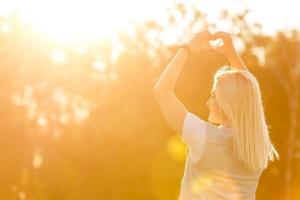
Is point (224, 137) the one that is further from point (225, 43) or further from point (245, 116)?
point (225, 43)

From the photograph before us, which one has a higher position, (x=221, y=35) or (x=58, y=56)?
(x=58, y=56)

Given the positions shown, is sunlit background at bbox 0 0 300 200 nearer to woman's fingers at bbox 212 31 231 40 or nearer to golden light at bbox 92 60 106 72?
golden light at bbox 92 60 106 72

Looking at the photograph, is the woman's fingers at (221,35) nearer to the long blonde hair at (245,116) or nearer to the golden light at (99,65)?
the long blonde hair at (245,116)

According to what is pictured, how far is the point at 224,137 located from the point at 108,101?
132 ft

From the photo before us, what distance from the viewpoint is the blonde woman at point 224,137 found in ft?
11.9

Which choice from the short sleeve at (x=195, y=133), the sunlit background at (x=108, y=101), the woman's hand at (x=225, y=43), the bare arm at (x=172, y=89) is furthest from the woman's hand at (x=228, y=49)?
the sunlit background at (x=108, y=101)

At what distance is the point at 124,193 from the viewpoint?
41.7 meters

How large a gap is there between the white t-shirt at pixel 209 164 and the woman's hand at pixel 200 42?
0.36m

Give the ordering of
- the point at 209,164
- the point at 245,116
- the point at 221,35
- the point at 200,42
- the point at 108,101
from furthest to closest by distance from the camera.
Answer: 1. the point at 108,101
2. the point at 221,35
3. the point at 200,42
4. the point at 209,164
5. the point at 245,116

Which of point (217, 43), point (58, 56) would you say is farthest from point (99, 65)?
point (217, 43)

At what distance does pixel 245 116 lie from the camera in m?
3.63

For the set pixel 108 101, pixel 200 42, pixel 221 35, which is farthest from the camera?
pixel 108 101

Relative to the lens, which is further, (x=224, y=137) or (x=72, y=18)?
(x=72, y=18)

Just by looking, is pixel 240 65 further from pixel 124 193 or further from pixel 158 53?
pixel 158 53
